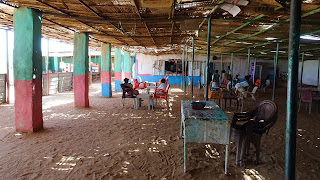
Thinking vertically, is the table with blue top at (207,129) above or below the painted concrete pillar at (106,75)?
below

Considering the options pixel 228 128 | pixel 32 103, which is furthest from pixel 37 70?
pixel 228 128

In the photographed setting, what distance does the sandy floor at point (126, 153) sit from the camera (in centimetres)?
327

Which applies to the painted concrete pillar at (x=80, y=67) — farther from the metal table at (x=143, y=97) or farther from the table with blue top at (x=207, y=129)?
the table with blue top at (x=207, y=129)

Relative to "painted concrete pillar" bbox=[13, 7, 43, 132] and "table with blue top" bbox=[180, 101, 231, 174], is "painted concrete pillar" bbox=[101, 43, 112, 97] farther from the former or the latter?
"table with blue top" bbox=[180, 101, 231, 174]

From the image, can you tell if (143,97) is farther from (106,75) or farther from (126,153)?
(106,75)

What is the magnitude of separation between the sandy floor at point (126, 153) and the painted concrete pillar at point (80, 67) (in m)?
1.99

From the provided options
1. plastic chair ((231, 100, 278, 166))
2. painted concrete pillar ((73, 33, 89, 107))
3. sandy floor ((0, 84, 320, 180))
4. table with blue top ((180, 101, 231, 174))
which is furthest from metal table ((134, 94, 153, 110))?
table with blue top ((180, 101, 231, 174))

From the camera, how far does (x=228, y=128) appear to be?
124 inches

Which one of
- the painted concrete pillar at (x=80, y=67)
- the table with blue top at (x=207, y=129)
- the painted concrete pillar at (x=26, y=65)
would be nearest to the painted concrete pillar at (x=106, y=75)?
the painted concrete pillar at (x=80, y=67)

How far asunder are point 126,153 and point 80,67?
5.34 meters

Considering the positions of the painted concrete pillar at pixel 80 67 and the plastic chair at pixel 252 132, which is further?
the painted concrete pillar at pixel 80 67

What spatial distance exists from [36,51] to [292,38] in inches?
207

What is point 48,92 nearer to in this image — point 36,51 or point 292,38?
point 36,51

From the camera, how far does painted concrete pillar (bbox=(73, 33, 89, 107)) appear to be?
8.18m
